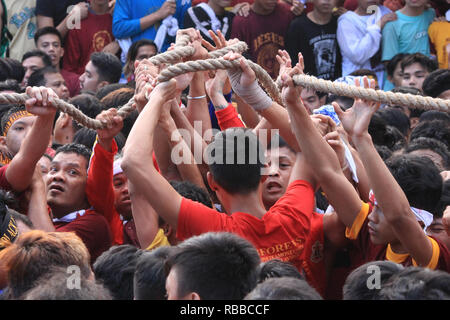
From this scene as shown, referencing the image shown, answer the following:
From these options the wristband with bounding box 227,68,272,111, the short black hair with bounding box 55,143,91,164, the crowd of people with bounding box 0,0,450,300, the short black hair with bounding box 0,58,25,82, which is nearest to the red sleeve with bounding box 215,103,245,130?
the crowd of people with bounding box 0,0,450,300

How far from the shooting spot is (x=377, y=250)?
3525mm

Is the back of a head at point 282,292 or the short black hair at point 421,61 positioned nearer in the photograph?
the back of a head at point 282,292

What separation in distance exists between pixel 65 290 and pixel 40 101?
61.6 inches

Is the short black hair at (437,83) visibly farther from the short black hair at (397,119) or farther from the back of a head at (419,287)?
the back of a head at (419,287)

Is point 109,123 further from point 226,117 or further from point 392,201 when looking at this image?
point 392,201

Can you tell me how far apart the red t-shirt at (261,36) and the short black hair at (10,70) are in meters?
2.18

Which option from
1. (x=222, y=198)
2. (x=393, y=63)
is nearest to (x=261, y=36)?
(x=393, y=63)

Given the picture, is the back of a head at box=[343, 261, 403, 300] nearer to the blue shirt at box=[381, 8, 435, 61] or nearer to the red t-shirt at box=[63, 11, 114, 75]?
the blue shirt at box=[381, 8, 435, 61]

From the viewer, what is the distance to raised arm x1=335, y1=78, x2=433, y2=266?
3100 mm

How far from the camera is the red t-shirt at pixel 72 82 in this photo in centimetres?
767

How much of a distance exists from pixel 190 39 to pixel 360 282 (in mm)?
1943

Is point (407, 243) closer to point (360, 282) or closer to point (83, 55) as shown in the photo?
point (360, 282)

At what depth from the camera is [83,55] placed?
8273mm

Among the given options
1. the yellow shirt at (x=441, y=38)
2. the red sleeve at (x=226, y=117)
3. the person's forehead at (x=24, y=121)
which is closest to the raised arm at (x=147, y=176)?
the red sleeve at (x=226, y=117)
